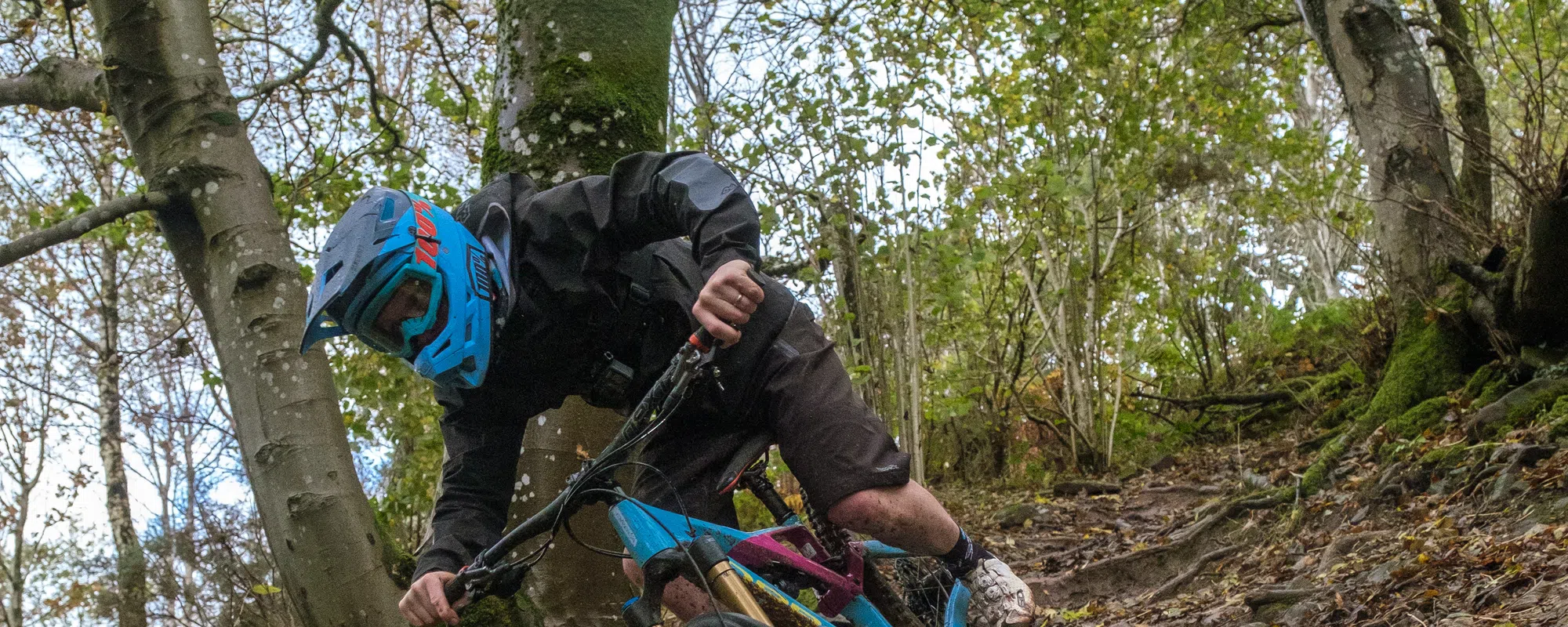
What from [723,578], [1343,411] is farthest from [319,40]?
[1343,411]

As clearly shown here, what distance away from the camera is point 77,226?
3.29 metres

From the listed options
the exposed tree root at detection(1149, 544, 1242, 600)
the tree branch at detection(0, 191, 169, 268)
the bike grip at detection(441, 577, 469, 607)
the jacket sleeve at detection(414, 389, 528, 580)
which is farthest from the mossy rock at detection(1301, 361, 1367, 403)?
the tree branch at detection(0, 191, 169, 268)

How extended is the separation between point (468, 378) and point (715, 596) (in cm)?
86

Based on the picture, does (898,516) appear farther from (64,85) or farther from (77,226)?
(64,85)

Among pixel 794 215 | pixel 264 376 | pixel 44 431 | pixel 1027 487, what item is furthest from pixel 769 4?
pixel 44 431

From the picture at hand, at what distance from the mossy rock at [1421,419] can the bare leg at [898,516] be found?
354 cm

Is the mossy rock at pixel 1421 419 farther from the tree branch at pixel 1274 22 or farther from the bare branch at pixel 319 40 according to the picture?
the bare branch at pixel 319 40

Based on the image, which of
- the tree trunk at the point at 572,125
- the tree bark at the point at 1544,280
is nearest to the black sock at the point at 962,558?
the tree trunk at the point at 572,125

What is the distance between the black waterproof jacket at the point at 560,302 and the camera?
8.66ft

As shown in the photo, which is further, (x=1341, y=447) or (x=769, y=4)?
(x=769, y=4)

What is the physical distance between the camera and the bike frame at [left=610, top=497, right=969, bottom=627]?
2.13 m

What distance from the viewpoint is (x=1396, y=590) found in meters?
3.37

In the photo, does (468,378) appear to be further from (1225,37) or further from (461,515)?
(1225,37)

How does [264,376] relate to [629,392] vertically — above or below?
above
